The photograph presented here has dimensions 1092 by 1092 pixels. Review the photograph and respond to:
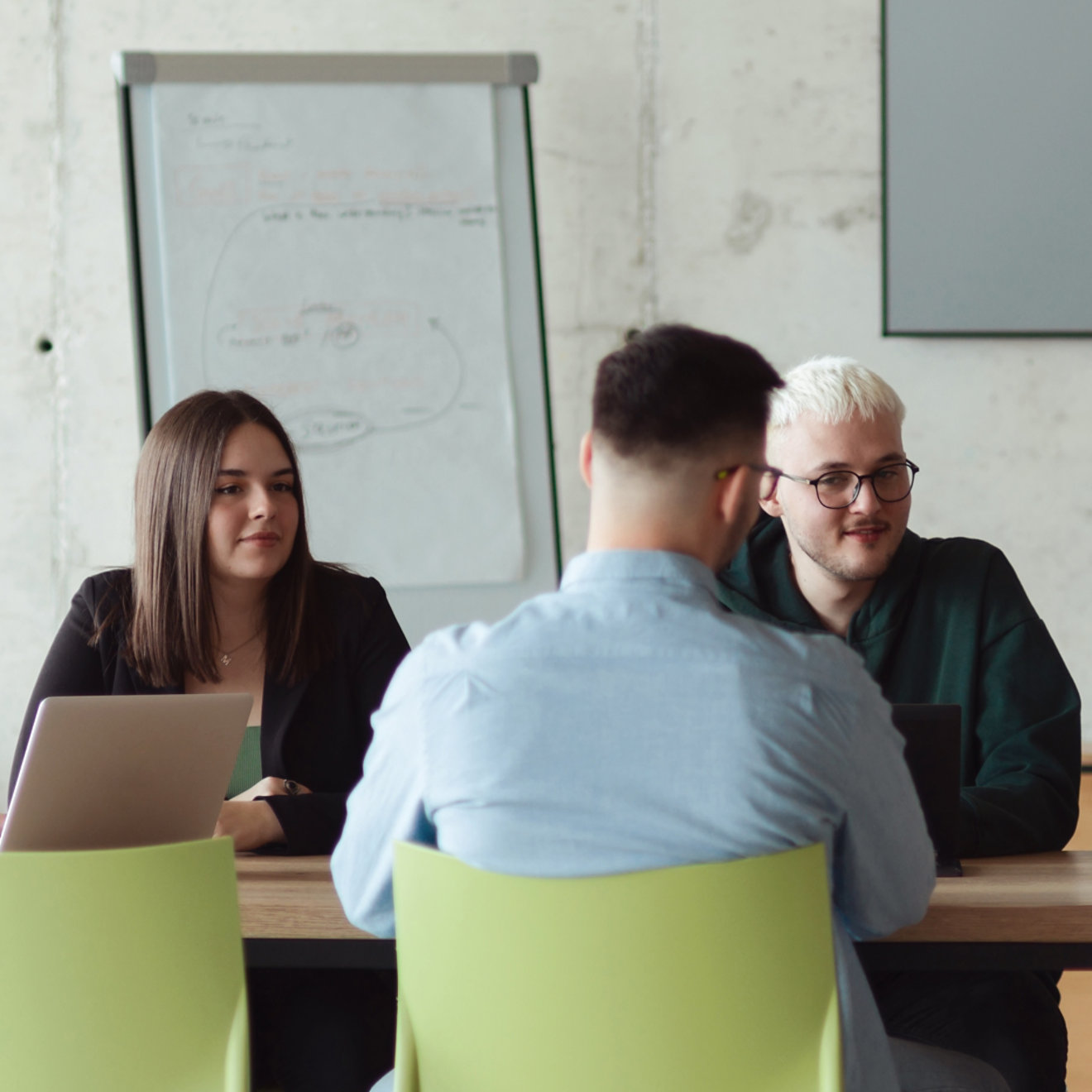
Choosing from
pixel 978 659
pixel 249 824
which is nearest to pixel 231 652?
pixel 249 824

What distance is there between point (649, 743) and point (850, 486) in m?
0.89

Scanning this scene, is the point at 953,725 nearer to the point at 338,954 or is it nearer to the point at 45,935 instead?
the point at 338,954

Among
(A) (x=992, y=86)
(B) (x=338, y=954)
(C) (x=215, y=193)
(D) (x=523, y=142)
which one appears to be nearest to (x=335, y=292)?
(C) (x=215, y=193)

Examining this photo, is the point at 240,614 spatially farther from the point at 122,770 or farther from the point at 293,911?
the point at 293,911

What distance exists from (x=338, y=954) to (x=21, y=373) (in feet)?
8.11

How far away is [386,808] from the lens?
3.55 feet

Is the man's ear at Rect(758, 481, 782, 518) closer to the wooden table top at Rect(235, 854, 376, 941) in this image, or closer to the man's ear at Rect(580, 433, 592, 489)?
the man's ear at Rect(580, 433, 592, 489)

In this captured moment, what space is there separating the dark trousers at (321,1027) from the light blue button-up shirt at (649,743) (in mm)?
578

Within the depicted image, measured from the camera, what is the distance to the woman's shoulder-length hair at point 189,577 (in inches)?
77.3

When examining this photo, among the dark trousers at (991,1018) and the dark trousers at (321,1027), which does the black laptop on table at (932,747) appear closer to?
the dark trousers at (991,1018)

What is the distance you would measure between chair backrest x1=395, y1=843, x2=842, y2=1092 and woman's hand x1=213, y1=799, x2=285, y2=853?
569 mm

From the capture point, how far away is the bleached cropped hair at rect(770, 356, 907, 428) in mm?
1762

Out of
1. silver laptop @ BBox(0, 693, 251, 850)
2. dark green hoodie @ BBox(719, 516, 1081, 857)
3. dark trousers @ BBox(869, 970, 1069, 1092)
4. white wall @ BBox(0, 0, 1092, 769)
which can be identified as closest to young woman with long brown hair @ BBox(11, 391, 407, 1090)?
silver laptop @ BBox(0, 693, 251, 850)

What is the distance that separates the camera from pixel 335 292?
9.84 feet
